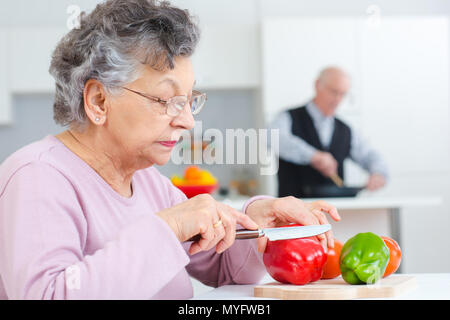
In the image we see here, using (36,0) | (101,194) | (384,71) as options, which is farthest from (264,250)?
(36,0)

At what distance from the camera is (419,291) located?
0.88 metres

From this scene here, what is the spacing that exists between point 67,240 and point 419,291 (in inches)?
20.3

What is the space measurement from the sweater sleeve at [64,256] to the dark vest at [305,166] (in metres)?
2.93

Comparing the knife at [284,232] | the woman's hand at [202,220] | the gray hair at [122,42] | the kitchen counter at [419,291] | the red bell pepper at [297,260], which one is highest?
the gray hair at [122,42]

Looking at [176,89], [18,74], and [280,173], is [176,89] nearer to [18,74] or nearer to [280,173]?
Answer: [280,173]

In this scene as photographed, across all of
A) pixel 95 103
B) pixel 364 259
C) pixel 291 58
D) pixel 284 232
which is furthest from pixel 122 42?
pixel 291 58

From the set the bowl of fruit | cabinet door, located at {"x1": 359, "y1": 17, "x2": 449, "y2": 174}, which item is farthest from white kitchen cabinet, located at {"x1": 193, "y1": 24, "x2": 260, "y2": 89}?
the bowl of fruit

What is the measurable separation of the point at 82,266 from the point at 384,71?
144 inches

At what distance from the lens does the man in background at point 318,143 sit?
3.65 meters

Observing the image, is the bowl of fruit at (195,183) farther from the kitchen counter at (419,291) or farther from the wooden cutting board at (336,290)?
the wooden cutting board at (336,290)

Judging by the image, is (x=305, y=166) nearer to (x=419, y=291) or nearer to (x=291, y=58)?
(x=291, y=58)

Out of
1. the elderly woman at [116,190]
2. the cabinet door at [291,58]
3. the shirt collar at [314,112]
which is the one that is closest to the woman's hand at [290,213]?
the elderly woman at [116,190]

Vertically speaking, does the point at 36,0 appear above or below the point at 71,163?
above
